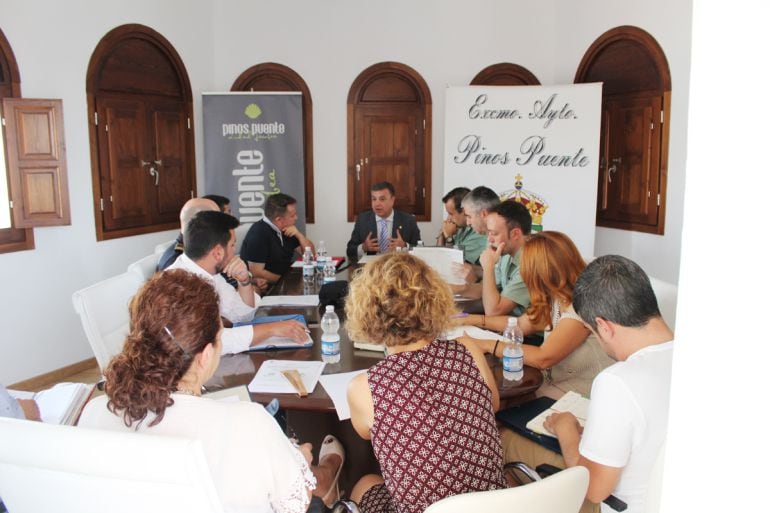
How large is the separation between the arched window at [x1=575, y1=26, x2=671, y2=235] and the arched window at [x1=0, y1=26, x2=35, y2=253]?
4.81 m

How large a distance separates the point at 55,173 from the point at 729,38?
15.5 ft

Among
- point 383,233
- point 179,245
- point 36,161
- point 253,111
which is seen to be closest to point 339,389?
point 179,245

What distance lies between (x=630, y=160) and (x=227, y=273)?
403 cm

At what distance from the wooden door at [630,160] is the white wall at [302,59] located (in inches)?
7.8

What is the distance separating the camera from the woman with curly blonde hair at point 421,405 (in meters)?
1.61

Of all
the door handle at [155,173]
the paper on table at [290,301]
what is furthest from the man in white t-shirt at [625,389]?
the door handle at [155,173]

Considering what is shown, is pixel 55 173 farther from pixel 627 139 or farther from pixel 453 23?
pixel 627 139

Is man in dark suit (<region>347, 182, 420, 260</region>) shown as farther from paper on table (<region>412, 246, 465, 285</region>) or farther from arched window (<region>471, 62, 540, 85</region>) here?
arched window (<region>471, 62, 540, 85</region>)

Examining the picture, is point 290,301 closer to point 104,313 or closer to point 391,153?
point 104,313

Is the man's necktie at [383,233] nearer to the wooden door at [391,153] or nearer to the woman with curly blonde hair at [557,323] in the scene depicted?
the wooden door at [391,153]

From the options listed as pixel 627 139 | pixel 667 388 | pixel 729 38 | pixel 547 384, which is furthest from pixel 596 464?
pixel 627 139

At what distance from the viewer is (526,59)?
6.61 metres

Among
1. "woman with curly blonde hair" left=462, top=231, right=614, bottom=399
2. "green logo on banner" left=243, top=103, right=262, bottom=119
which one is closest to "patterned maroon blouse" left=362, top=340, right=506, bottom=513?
"woman with curly blonde hair" left=462, top=231, right=614, bottom=399

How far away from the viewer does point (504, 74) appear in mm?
6645
